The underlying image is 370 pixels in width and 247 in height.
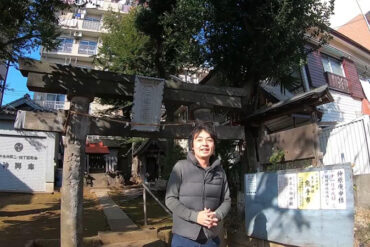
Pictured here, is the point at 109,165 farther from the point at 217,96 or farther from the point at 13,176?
the point at 217,96

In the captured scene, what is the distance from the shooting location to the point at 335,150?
26.7 ft

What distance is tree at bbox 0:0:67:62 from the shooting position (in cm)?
671

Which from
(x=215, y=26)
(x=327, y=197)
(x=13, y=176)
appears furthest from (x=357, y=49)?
(x=13, y=176)

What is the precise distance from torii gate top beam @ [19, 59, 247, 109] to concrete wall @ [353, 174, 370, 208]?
3429 millimetres

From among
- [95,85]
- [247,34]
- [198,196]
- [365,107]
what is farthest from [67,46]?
[198,196]

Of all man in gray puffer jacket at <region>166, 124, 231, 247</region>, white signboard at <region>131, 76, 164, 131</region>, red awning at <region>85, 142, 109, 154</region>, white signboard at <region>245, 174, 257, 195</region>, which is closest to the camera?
man in gray puffer jacket at <region>166, 124, 231, 247</region>

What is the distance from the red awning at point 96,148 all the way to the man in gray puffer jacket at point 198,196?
932 inches

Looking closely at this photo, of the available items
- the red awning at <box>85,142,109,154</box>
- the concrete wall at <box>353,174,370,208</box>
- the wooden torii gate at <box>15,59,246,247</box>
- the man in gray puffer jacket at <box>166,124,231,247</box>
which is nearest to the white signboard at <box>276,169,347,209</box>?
the man in gray puffer jacket at <box>166,124,231,247</box>

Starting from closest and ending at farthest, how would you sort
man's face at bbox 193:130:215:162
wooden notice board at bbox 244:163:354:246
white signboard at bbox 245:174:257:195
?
man's face at bbox 193:130:215:162, wooden notice board at bbox 244:163:354:246, white signboard at bbox 245:174:257:195

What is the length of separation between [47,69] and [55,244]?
360 cm

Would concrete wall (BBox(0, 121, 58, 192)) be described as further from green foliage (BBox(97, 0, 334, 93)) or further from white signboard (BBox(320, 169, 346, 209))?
white signboard (BBox(320, 169, 346, 209))

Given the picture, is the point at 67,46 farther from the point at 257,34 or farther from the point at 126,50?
the point at 257,34

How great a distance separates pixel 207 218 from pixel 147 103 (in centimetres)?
402

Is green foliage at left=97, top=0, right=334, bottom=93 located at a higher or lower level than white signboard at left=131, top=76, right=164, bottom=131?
higher
